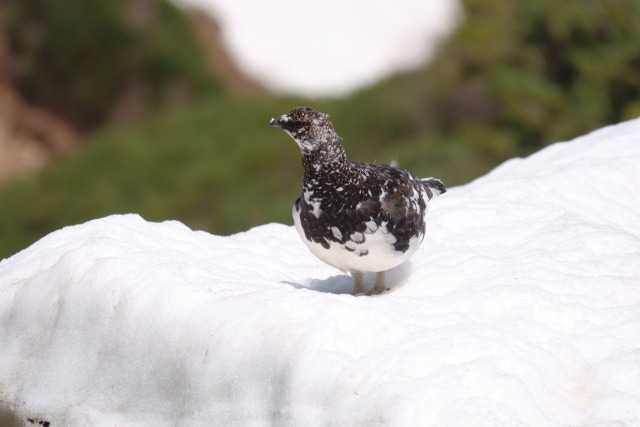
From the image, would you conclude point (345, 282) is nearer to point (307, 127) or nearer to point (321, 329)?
point (307, 127)

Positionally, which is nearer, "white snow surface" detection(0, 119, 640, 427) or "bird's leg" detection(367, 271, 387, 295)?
"white snow surface" detection(0, 119, 640, 427)

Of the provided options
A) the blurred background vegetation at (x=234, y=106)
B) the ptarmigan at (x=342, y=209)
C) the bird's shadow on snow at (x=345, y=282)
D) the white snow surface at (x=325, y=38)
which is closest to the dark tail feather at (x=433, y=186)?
the bird's shadow on snow at (x=345, y=282)

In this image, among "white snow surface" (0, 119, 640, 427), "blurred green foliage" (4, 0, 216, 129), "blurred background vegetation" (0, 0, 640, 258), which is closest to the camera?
"white snow surface" (0, 119, 640, 427)

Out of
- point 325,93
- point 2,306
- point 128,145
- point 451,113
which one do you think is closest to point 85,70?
point 128,145

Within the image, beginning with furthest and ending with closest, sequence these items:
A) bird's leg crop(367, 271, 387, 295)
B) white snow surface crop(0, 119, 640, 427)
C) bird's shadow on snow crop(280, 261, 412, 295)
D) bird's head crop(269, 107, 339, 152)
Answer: bird's shadow on snow crop(280, 261, 412, 295) → bird's leg crop(367, 271, 387, 295) → bird's head crop(269, 107, 339, 152) → white snow surface crop(0, 119, 640, 427)

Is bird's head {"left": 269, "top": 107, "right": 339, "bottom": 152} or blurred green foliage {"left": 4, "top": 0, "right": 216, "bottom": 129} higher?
blurred green foliage {"left": 4, "top": 0, "right": 216, "bottom": 129}

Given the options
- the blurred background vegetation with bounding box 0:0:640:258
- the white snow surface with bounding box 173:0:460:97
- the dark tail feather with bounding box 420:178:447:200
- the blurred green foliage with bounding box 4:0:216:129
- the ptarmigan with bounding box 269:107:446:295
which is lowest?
the ptarmigan with bounding box 269:107:446:295

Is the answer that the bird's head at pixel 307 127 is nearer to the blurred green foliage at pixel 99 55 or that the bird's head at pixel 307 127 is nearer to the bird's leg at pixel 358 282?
the bird's leg at pixel 358 282

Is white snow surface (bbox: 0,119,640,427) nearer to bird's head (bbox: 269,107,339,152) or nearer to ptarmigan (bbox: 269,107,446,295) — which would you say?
ptarmigan (bbox: 269,107,446,295)

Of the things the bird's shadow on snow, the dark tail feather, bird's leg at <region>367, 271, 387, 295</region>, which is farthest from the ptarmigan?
the dark tail feather
